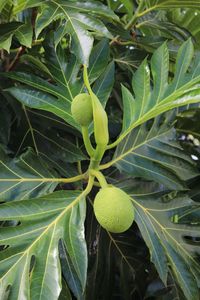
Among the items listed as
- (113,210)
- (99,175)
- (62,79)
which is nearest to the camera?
(113,210)

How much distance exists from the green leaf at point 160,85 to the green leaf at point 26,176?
0.17 m

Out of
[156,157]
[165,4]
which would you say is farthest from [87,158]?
[165,4]

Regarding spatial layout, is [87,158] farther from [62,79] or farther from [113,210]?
[113,210]

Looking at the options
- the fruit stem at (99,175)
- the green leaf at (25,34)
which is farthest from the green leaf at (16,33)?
the fruit stem at (99,175)

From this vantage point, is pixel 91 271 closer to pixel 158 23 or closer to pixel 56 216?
pixel 56 216

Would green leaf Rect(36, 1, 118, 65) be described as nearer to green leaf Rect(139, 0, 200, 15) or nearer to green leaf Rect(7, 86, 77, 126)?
green leaf Rect(7, 86, 77, 126)

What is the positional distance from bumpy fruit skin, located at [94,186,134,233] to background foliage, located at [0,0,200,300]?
0.07 metres

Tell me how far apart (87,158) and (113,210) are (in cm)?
31

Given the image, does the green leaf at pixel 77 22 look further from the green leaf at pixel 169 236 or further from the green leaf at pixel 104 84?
the green leaf at pixel 169 236

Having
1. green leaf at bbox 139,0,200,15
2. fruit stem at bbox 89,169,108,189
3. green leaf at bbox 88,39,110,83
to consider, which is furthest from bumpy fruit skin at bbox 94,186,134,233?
green leaf at bbox 139,0,200,15

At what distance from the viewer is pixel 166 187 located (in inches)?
37.2

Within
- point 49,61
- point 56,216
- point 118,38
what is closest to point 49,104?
point 49,61

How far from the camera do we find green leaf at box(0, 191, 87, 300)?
720 mm

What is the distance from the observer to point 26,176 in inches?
35.3
